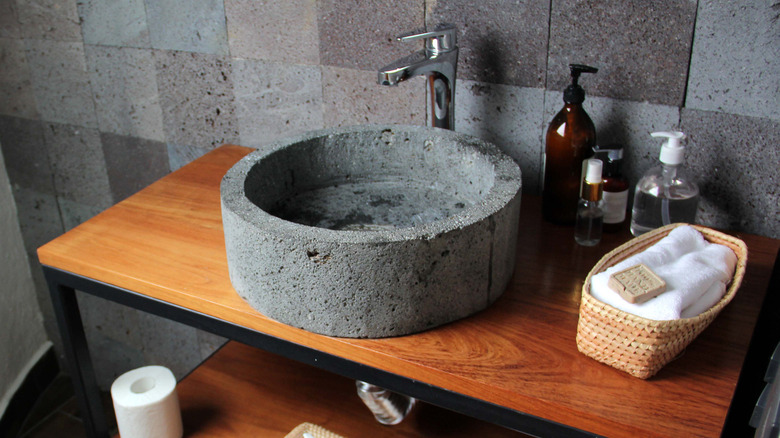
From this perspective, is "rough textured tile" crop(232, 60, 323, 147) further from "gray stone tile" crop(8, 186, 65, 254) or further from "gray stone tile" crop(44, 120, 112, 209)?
"gray stone tile" crop(8, 186, 65, 254)

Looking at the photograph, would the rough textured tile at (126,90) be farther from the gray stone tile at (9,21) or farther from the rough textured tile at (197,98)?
the gray stone tile at (9,21)

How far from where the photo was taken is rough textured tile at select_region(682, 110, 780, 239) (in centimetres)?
108

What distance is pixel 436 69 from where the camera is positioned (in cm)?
118

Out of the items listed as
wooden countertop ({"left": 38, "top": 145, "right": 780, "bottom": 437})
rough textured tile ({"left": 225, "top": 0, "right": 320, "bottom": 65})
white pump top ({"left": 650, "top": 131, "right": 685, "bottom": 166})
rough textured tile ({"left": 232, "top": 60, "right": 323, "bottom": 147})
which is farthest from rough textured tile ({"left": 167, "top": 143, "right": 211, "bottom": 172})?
white pump top ({"left": 650, "top": 131, "right": 685, "bottom": 166})

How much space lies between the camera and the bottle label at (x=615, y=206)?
113 centimetres

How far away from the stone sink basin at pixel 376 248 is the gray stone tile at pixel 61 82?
0.86 metres

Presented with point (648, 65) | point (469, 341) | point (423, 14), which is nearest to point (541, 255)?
point (469, 341)

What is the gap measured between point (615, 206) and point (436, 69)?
38 centimetres

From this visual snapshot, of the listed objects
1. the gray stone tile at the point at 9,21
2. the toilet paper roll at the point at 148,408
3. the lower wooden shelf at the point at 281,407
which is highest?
the gray stone tile at the point at 9,21

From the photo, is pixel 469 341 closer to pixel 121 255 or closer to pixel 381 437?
pixel 381 437

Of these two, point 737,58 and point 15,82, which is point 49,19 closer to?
point 15,82

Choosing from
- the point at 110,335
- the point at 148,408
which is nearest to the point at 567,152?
the point at 148,408

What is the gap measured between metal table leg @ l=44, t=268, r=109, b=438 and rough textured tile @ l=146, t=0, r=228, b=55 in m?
0.64

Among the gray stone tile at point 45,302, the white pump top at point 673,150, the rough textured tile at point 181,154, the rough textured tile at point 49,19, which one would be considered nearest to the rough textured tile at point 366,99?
the rough textured tile at point 181,154
